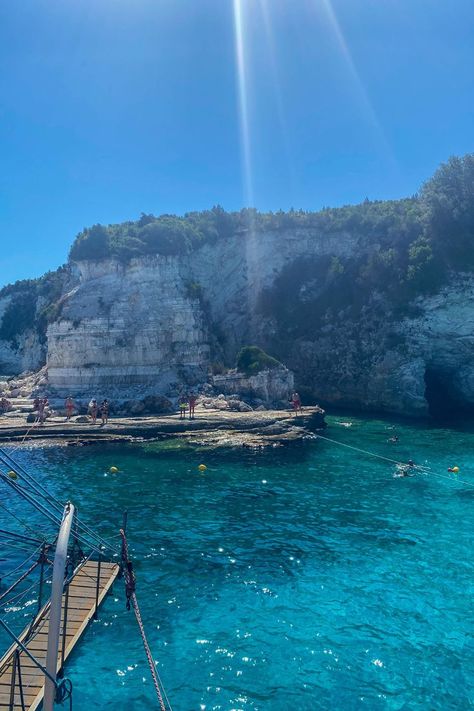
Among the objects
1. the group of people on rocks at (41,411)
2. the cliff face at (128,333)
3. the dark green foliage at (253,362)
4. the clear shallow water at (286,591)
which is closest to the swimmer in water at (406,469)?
the clear shallow water at (286,591)

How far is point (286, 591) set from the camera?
1387cm

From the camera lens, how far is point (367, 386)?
168 ft

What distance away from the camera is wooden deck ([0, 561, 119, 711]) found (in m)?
8.34

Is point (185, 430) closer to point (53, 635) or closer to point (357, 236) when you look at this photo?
point (53, 635)

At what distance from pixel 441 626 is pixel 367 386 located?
40.2m

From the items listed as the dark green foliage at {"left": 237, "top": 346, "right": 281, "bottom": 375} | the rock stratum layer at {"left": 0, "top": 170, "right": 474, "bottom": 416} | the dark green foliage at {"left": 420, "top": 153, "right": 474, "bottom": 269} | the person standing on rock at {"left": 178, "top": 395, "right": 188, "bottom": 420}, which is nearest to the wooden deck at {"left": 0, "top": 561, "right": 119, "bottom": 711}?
the person standing on rock at {"left": 178, "top": 395, "right": 188, "bottom": 420}

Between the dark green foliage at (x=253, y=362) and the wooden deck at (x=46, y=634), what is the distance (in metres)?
32.6

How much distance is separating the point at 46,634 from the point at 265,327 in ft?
166

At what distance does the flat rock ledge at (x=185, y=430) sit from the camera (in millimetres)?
33938

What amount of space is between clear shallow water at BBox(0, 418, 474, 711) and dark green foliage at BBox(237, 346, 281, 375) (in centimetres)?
1937

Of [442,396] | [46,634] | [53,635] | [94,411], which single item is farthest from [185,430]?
[442,396]

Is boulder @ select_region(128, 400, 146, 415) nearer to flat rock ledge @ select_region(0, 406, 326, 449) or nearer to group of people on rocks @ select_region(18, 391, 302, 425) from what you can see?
group of people on rocks @ select_region(18, 391, 302, 425)

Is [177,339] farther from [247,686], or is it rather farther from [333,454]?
[247,686]

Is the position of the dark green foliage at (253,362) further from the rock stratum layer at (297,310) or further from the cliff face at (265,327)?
the cliff face at (265,327)
